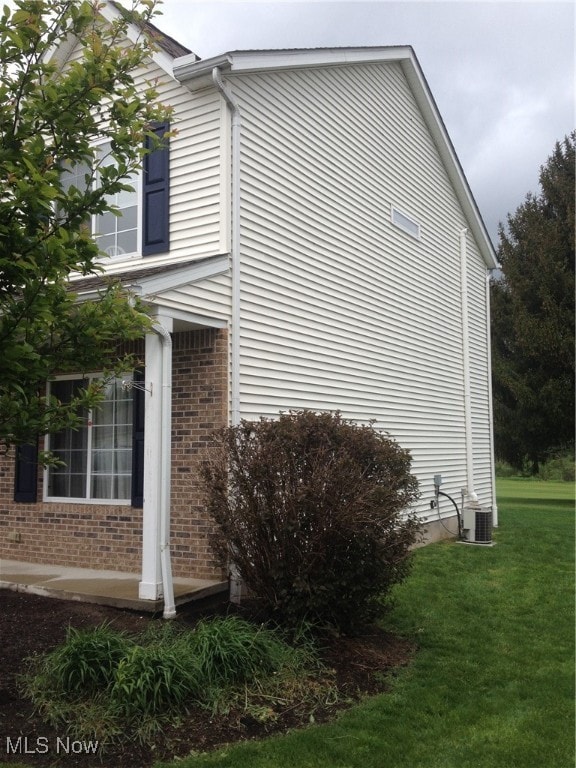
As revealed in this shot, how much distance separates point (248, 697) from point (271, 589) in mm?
1209

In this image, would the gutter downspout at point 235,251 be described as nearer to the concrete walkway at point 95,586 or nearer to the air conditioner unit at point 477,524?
the concrete walkway at point 95,586

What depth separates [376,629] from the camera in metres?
6.40

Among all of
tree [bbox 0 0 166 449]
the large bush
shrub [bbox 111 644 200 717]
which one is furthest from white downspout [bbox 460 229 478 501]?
tree [bbox 0 0 166 449]

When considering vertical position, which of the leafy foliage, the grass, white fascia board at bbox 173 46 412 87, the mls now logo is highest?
white fascia board at bbox 173 46 412 87

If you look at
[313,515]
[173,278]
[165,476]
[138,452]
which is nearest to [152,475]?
[165,476]

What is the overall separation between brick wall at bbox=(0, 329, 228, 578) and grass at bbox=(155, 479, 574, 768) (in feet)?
7.17

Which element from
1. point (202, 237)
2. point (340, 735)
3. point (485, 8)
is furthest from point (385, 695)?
point (485, 8)

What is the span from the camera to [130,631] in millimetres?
5742

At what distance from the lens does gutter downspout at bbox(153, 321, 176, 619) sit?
6266mm

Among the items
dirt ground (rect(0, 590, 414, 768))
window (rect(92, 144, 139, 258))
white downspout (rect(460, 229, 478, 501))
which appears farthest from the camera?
white downspout (rect(460, 229, 478, 501))

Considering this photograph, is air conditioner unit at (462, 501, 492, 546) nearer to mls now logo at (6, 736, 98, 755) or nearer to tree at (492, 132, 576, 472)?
mls now logo at (6, 736, 98, 755)

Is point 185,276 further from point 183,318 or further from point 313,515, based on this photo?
point 313,515

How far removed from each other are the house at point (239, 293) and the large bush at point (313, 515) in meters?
0.77

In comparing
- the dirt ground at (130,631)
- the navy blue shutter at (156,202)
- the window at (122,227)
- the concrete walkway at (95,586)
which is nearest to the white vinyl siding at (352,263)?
the navy blue shutter at (156,202)
